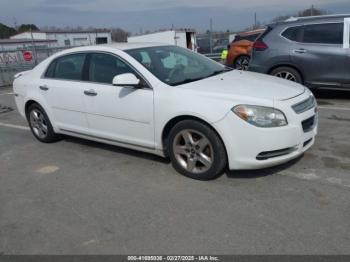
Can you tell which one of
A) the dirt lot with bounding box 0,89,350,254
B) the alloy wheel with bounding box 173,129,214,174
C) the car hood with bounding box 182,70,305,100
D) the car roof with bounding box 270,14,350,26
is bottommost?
the dirt lot with bounding box 0,89,350,254

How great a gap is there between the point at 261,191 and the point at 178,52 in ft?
7.82

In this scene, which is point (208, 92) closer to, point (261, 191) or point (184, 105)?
point (184, 105)

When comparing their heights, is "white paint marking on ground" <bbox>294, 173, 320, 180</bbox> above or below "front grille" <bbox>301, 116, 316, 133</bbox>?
below

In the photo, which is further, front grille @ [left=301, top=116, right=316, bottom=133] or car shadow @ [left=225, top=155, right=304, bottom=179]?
car shadow @ [left=225, top=155, right=304, bottom=179]

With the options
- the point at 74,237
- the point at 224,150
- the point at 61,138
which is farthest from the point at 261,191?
the point at 61,138

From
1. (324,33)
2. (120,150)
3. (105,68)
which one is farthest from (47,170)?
(324,33)

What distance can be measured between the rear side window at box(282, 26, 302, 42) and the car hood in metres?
3.65

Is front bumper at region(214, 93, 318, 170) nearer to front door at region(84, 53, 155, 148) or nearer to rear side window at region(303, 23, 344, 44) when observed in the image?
front door at region(84, 53, 155, 148)

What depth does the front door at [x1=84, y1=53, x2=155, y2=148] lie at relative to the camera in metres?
4.43

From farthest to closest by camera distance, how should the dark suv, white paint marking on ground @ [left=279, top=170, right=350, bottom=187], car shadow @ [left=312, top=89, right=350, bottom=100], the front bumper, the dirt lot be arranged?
car shadow @ [left=312, top=89, right=350, bottom=100], the dark suv, white paint marking on ground @ [left=279, top=170, right=350, bottom=187], the front bumper, the dirt lot

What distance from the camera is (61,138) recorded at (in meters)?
6.29

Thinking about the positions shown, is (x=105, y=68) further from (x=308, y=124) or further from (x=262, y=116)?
(x=308, y=124)

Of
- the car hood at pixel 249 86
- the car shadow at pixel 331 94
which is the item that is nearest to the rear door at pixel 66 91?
the car hood at pixel 249 86

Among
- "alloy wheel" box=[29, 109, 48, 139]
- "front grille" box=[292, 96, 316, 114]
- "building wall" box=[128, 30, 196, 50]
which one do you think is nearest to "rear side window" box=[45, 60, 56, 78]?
"alloy wheel" box=[29, 109, 48, 139]
